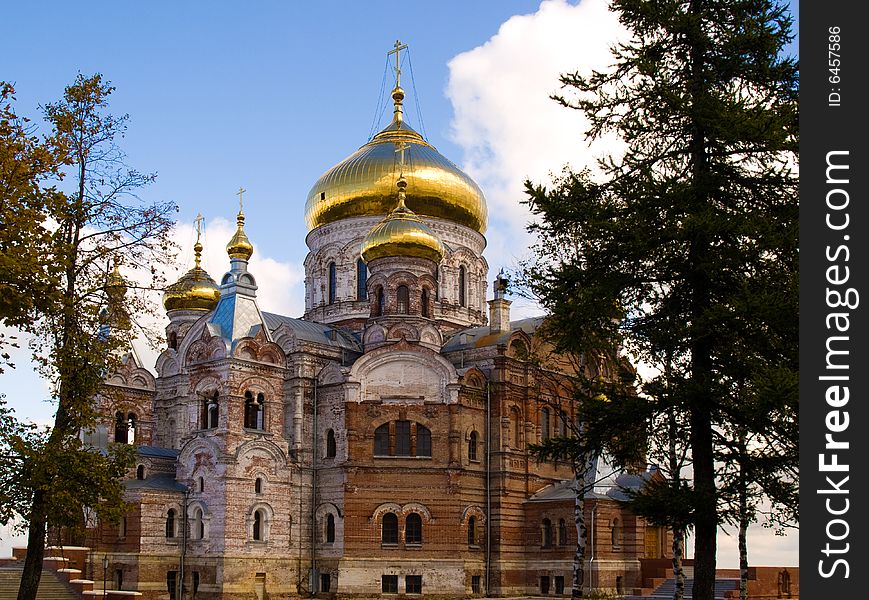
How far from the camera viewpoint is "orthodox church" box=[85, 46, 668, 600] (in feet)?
105

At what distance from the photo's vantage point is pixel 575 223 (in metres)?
15.9

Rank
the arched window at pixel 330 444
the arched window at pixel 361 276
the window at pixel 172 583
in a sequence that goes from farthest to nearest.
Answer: the arched window at pixel 361 276, the arched window at pixel 330 444, the window at pixel 172 583

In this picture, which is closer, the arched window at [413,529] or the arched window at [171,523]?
the arched window at [171,523]

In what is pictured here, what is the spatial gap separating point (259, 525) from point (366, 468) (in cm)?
377

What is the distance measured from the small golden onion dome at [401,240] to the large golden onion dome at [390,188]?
3498 mm

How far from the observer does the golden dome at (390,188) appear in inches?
1593

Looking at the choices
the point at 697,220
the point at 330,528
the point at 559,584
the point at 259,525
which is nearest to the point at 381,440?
the point at 330,528

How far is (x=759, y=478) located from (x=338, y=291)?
1087 inches

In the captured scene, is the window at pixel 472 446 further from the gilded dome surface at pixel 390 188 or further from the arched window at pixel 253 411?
the gilded dome surface at pixel 390 188

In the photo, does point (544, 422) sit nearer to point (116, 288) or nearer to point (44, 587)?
point (44, 587)

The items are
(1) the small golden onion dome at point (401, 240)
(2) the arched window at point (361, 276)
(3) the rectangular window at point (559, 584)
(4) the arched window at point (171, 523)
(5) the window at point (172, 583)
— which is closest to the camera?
(5) the window at point (172, 583)

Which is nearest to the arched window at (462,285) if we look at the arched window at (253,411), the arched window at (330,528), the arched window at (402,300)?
the arched window at (402,300)

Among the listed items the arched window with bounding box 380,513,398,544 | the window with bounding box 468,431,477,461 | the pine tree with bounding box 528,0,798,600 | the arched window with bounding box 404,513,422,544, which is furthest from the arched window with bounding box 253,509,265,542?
the pine tree with bounding box 528,0,798,600

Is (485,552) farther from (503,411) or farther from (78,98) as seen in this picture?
(78,98)
